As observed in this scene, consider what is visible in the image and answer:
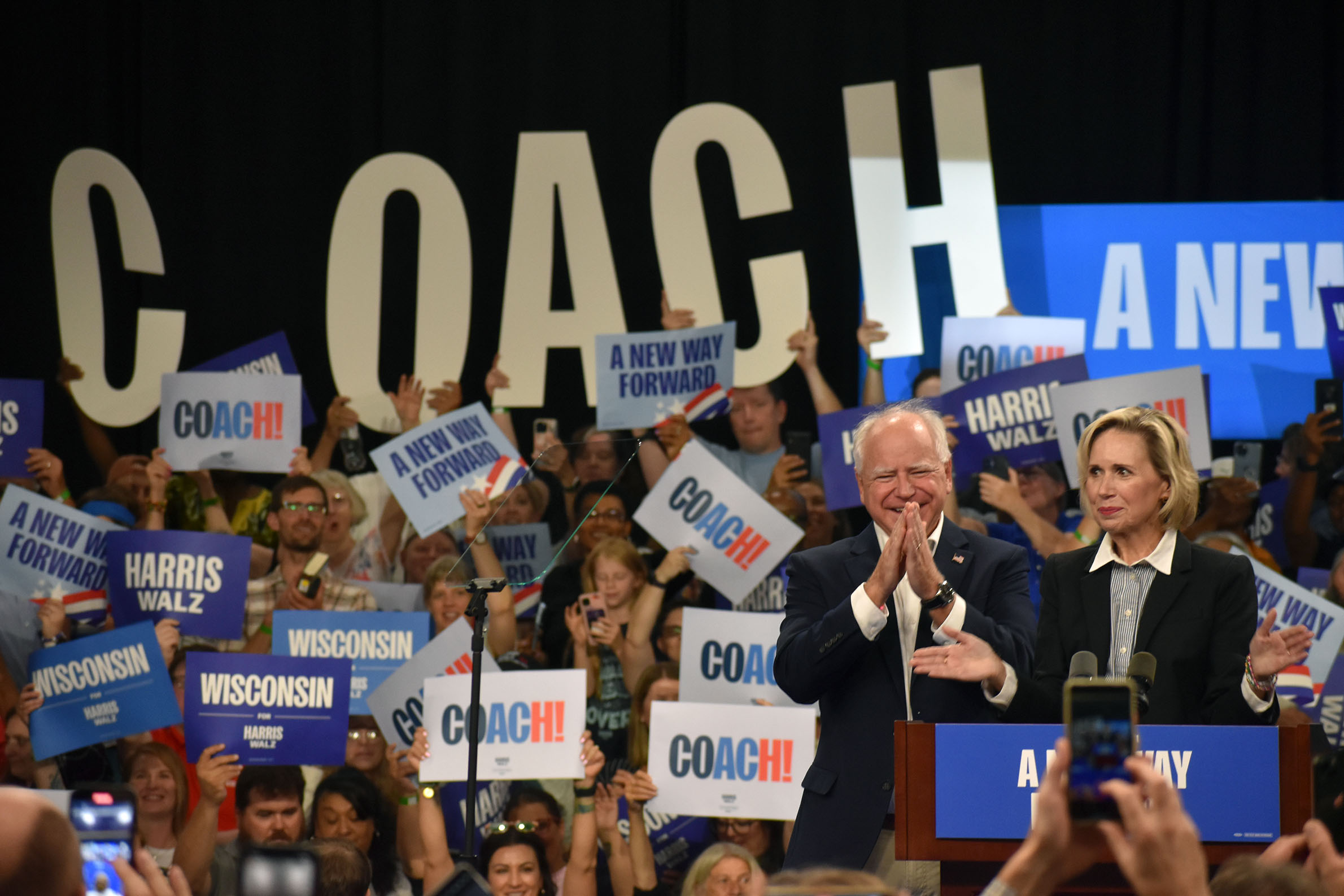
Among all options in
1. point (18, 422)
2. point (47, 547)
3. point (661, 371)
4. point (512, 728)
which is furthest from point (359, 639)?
point (18, 422)

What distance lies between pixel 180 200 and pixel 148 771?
306 cm

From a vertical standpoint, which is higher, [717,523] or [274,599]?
[717,523]

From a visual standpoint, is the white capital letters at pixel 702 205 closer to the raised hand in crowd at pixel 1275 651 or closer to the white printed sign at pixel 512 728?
→ the white printed sign at pixel 512 728

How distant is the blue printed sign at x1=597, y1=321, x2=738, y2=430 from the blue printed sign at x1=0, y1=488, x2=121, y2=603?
174 cm

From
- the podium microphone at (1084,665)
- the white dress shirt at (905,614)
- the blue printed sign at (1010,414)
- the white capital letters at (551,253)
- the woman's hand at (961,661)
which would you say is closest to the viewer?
the podium microphone at (1084,665)

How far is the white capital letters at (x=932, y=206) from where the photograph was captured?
18.9 ft

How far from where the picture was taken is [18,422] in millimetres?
5070

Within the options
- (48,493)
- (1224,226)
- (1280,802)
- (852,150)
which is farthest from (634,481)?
(1280,802)

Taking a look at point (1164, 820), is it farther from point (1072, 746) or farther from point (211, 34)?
point (211, 34)

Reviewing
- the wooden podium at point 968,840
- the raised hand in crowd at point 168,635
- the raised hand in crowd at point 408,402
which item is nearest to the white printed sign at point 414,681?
the raised hand in crowd at point 168,635

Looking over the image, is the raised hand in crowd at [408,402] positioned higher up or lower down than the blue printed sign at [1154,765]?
higher up

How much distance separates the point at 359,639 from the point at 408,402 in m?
1.41

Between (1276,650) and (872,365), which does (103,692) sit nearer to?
(872,365)

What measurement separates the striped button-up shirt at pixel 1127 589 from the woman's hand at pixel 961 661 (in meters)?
0.29
